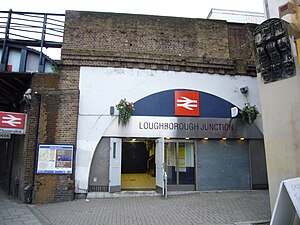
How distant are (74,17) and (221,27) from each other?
20.4 feet


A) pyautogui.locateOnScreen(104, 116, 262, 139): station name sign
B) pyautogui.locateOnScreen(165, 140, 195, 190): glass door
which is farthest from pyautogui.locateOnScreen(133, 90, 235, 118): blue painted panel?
pyautogui.locateOnScreen(165, 140, 195, 190): glass door

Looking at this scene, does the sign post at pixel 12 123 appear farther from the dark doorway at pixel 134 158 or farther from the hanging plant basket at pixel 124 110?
the dark doorway at pixel 134 158

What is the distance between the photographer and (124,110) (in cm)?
950

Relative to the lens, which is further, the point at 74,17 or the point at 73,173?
the point at 74,17

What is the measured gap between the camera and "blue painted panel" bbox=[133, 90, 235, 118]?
32.6 ft

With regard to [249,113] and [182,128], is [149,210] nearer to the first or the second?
[182,128]

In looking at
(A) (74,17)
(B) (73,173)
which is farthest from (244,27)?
(B) (73,173)

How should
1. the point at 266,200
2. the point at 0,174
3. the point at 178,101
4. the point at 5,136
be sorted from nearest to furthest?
1. the point at 266,200
2. the point at 5,136
3. the point at 178,101
4. the point at 0,174

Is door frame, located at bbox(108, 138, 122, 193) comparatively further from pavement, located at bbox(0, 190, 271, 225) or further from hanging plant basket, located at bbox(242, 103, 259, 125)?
hanging plant basket, located at bbox(242, 103, 259, 125)

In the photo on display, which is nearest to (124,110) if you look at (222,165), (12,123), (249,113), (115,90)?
(115,90)

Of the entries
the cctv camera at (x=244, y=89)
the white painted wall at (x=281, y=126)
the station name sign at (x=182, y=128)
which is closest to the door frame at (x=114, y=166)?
the station name sign at (x=182, y=128)

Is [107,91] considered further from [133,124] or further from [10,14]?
[10,14]

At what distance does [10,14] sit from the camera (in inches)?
396

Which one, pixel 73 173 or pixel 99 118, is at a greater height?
pixel 99 118
